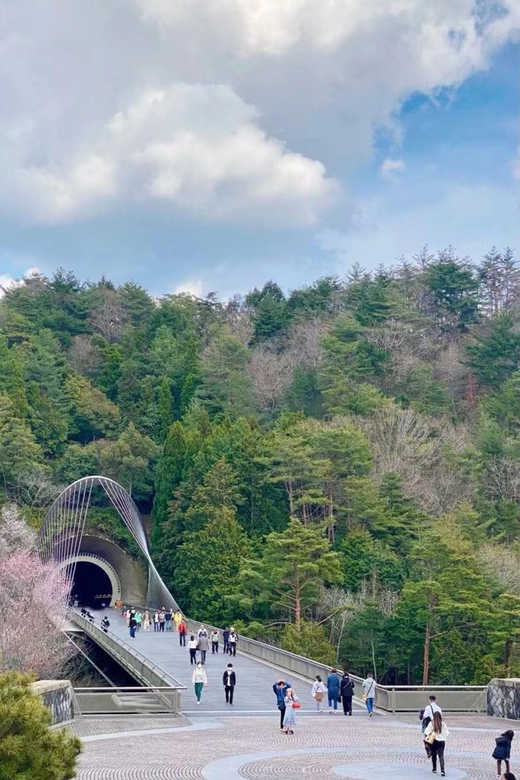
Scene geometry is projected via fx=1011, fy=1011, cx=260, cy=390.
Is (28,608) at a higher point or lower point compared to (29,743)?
higher

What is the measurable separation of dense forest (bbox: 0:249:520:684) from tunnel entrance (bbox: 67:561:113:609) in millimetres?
4869

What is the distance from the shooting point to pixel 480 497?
1964 inches

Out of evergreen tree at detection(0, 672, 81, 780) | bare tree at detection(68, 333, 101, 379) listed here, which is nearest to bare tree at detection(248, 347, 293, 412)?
bare tree at detection(68, 333, 101, 379)

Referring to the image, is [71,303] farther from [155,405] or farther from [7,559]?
[7,559]

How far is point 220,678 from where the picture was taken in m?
26.0

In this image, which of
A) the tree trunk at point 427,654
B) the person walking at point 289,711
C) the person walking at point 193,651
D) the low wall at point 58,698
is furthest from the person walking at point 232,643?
the person walking at point 289,711

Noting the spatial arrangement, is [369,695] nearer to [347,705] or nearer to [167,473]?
[347,705]

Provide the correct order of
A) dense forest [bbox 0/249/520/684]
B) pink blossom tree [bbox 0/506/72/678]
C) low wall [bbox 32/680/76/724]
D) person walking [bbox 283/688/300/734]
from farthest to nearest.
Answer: dense forest [bbox 0/249/520/684] → pink blossom tree [bbox 0/506/72/678] → person walking [bbox 283/688/300/734] → low wall [bbox 32/680/76/724]

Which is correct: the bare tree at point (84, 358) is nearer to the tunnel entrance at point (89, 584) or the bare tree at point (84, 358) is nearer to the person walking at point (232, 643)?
the tunnel entrance at point (89, 584)

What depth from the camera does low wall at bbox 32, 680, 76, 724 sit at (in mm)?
16688

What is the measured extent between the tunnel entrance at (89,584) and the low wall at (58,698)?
154 ft

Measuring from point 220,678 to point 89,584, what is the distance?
137ft

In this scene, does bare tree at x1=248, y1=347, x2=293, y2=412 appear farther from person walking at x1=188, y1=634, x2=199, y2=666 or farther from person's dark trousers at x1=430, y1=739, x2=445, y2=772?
person's dark trousers at x1=430, y1=739, x2=445, y2=772

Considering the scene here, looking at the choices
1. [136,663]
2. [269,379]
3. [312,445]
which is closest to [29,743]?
[136,663]
